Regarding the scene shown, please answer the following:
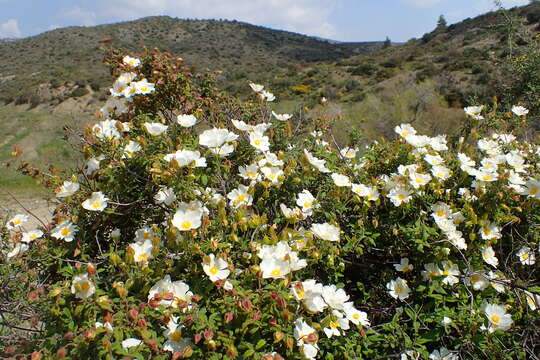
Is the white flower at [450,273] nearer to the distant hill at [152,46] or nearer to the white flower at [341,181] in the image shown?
the white flower at [341,181]

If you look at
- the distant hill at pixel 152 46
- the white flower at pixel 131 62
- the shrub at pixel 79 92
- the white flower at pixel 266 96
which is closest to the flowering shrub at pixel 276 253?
the white flower at pixel 131 62

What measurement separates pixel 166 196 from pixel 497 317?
1.52m

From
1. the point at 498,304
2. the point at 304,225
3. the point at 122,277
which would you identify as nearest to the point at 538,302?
the point at 498,304

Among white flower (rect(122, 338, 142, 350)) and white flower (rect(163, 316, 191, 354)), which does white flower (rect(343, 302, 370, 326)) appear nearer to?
white flower (rect(163, 316, 191, 354))

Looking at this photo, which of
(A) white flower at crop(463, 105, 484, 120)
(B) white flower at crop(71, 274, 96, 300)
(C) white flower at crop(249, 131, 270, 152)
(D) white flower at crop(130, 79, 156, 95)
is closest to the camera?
(B) white flower at crop(71, 274, 96, 300)

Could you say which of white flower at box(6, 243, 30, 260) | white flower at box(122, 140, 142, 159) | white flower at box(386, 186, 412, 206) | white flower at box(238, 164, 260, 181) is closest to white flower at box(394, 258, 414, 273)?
white flower at box(386, 186, 412, 206)

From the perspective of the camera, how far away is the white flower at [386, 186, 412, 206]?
165cm

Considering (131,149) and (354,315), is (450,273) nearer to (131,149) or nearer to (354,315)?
(354,315)

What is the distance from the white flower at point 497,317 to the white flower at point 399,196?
22.3 inches

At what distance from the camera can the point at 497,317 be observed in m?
1.50

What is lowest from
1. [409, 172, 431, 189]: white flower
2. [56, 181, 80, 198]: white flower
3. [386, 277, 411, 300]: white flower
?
[386, 277, 411, 300]: white flower

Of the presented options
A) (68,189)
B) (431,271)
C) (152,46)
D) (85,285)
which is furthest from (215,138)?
(152,46)

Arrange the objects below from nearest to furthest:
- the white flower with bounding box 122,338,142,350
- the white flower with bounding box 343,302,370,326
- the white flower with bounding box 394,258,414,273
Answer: the white flower with bounding box 122,338,142,350 → the white flower with bounding box 343,302,370,326 → the white flower with bounding box 394,258,414,273

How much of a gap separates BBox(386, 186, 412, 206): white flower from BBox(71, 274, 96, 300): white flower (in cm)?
131
